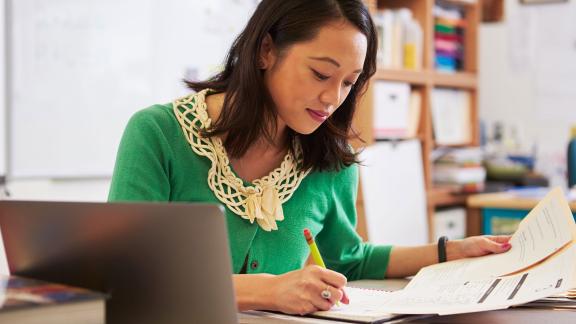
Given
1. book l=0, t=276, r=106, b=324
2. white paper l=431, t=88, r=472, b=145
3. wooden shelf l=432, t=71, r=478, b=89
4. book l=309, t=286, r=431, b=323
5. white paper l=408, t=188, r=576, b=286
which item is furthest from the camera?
white paper l=431, t=88, r=472, b=145

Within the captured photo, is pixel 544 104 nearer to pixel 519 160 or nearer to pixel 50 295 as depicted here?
pixel 519 160

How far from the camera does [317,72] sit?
50.8 inches

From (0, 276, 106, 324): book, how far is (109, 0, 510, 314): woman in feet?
1.41

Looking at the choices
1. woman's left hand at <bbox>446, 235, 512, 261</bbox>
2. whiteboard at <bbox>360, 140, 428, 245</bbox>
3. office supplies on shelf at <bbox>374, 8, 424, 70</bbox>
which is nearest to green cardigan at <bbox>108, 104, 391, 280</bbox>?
woman's left hand at <bbox>446, 235, 512, 261</bbox>

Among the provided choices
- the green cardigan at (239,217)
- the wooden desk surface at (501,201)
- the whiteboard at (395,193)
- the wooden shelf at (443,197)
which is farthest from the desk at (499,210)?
the green cardigan at (239,217)

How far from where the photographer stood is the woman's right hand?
0.97 meters

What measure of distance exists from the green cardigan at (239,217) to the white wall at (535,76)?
2857 mm

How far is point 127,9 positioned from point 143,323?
203cm

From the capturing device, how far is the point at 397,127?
3502 millimetres

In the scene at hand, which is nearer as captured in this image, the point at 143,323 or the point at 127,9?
the point at 143,323

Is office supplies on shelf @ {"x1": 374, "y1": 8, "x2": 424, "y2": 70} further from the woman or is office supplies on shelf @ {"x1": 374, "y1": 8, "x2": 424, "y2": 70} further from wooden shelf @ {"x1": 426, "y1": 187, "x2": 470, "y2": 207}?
the woman

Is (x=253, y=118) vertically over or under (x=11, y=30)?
under

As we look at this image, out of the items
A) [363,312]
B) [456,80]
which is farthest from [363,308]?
[456,80]

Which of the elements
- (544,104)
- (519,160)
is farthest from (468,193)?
(544,104)
